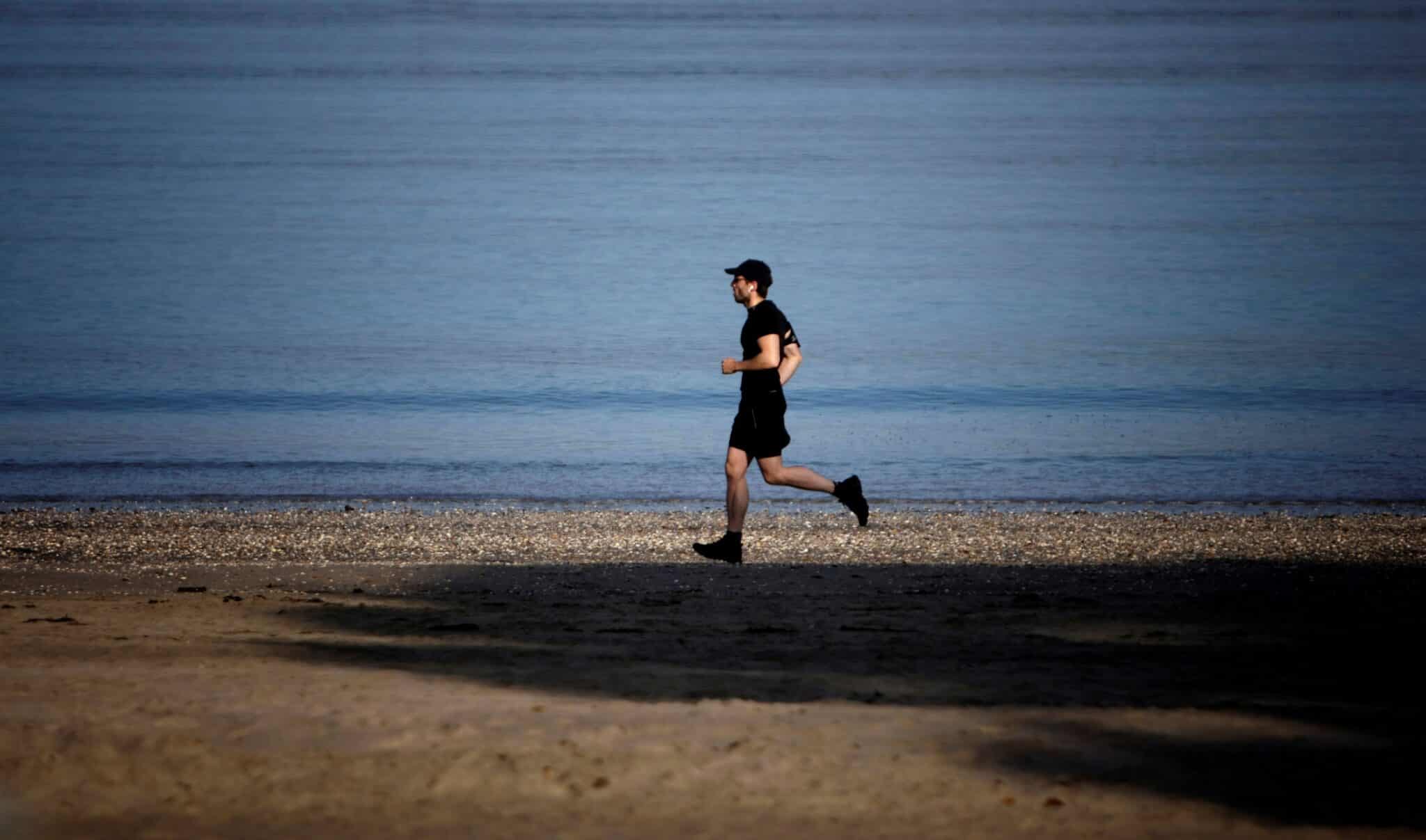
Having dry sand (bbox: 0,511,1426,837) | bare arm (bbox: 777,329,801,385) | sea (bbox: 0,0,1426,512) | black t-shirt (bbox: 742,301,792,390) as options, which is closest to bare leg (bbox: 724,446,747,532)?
dry sand (bbox: 0,511,1426,837)

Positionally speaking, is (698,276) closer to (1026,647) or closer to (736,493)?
(736,493)

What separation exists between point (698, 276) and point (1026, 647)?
22.7 meters

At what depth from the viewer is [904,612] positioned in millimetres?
6727

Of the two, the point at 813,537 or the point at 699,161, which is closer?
the point at 813,537

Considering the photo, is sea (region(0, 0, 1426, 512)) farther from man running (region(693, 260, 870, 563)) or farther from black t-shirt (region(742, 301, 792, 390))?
black t-shirt (region(742, 301, 792, 390))

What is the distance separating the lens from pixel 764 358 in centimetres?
830

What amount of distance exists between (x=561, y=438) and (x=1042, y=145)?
33.6m

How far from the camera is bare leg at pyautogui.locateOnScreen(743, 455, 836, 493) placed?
8.63 meters

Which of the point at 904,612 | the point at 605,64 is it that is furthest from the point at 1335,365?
the point at 605,64

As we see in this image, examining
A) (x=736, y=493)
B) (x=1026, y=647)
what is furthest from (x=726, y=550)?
(x=1026, y=647)

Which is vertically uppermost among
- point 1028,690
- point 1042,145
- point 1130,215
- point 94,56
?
point 94,56

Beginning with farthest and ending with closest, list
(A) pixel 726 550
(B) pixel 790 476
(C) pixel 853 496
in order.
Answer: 1. (C) pixel 853 496
2. (B) pixel 790 476
3. (A) pixel 726 550

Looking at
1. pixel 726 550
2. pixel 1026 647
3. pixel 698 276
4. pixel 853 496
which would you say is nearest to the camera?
pixel 1026 647

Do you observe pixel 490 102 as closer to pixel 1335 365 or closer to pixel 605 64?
pixel 605 64
